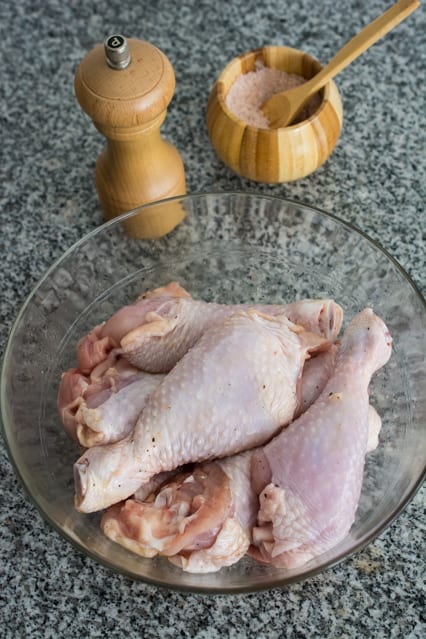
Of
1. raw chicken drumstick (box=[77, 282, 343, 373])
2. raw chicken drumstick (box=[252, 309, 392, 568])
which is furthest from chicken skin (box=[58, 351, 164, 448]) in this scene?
raw chicken drumstick (box=[252, 309, 392, 568])

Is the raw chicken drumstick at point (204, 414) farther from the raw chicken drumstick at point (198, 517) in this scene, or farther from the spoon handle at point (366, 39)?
the spoon handle at point (366, 39)

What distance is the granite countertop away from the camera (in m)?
0.89

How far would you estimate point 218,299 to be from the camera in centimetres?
108

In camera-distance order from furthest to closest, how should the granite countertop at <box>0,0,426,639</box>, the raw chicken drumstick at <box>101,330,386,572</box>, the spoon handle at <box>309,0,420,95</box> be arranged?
the spoon handle at <box>309,0,420,95</box> < the granite countertop at <box>0,0,426,639</box> < the raw chicken drumstick at <box>101,330,386,572</box>

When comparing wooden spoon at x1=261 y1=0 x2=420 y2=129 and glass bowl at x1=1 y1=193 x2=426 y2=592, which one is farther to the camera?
wooden spoon at x1=261 y1=0 x2=420 y2=129

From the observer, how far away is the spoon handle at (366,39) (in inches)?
40.7

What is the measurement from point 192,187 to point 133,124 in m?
0.26

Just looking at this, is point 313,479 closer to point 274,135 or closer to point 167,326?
point 167,326

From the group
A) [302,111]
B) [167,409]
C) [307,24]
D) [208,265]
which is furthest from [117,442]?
[307,24]

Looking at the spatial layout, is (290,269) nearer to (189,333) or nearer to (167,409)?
(189,333)

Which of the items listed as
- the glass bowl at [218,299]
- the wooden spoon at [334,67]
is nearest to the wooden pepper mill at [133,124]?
the glass bowl at [218,299]

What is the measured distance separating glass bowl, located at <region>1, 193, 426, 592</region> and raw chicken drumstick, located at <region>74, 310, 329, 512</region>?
70 millimetres

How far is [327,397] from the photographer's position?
84cm

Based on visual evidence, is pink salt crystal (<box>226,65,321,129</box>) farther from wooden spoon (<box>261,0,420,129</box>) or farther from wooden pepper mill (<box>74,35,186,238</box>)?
wooden pepper mill (<box>74,35,186,238</box>)
